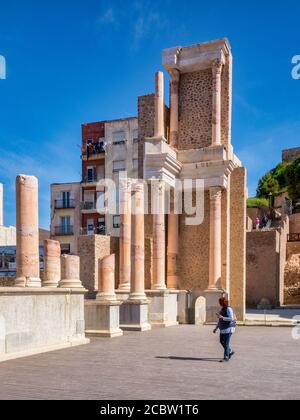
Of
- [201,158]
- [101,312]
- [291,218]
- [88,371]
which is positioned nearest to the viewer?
[88,371]

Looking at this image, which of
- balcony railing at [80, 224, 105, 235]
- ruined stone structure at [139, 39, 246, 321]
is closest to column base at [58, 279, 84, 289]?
ruined stone structure at [139, 39, 246, 321]

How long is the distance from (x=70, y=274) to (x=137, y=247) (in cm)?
467

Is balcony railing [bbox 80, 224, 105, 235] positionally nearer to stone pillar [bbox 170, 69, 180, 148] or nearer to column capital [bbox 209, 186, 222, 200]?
stone pillar [bbox 170, 69, 180, 148]

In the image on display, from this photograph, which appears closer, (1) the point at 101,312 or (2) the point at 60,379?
(2) the point at 60,379

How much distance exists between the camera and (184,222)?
2166 cm

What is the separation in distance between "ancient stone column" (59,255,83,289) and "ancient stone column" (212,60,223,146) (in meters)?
10.2

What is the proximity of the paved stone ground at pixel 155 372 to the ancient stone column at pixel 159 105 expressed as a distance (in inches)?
402

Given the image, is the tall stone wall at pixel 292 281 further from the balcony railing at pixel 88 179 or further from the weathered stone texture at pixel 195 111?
the weathered stone texture at pixel 195 111

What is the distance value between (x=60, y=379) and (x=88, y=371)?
79 centimetres

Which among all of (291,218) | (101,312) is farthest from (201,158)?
(291,218)

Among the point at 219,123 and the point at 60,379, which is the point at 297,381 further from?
the point at 219,123

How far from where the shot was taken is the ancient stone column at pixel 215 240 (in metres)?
20.1

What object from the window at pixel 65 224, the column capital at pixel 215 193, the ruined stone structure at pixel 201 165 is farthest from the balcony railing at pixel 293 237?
the column capital at pixel 215 193

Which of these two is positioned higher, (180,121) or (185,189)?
(180,121)
